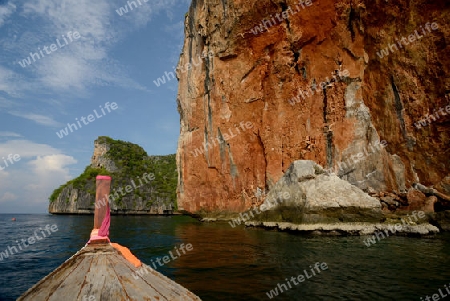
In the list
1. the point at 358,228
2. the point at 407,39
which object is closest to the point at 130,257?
the point at 358,228

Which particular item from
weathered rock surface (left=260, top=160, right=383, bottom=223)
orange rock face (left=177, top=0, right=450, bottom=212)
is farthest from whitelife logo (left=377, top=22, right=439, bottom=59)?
weathered rock surface (left=260, top=160, right=383, bottom=223)

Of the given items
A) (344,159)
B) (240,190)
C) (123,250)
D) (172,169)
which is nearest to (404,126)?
(344,159)

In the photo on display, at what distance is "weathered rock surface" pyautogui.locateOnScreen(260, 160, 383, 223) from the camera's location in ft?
58.7

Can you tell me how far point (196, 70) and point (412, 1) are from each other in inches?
959

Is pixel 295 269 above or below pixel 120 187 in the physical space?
below

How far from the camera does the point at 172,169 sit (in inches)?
4564

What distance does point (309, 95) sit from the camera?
29094mm

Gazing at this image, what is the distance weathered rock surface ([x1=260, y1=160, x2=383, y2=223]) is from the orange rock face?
16.6 ft

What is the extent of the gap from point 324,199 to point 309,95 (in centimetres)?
1390

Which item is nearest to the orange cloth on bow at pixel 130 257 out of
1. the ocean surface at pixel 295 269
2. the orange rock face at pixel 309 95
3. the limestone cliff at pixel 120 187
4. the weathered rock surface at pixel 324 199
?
the ocean surface at pixel 295 269

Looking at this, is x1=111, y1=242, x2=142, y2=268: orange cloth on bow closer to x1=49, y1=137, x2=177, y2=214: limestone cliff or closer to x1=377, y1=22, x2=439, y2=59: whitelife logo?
x1=377, y1=22, x2=439, y2=59: whitelife logo

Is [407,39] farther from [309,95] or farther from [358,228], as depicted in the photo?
[358,228]

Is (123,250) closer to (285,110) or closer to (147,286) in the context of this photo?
(147,286)

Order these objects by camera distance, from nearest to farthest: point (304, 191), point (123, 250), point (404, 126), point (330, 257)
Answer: point (123, 250) < point (330, 257) < point (304, 191) < point (404, 126)
